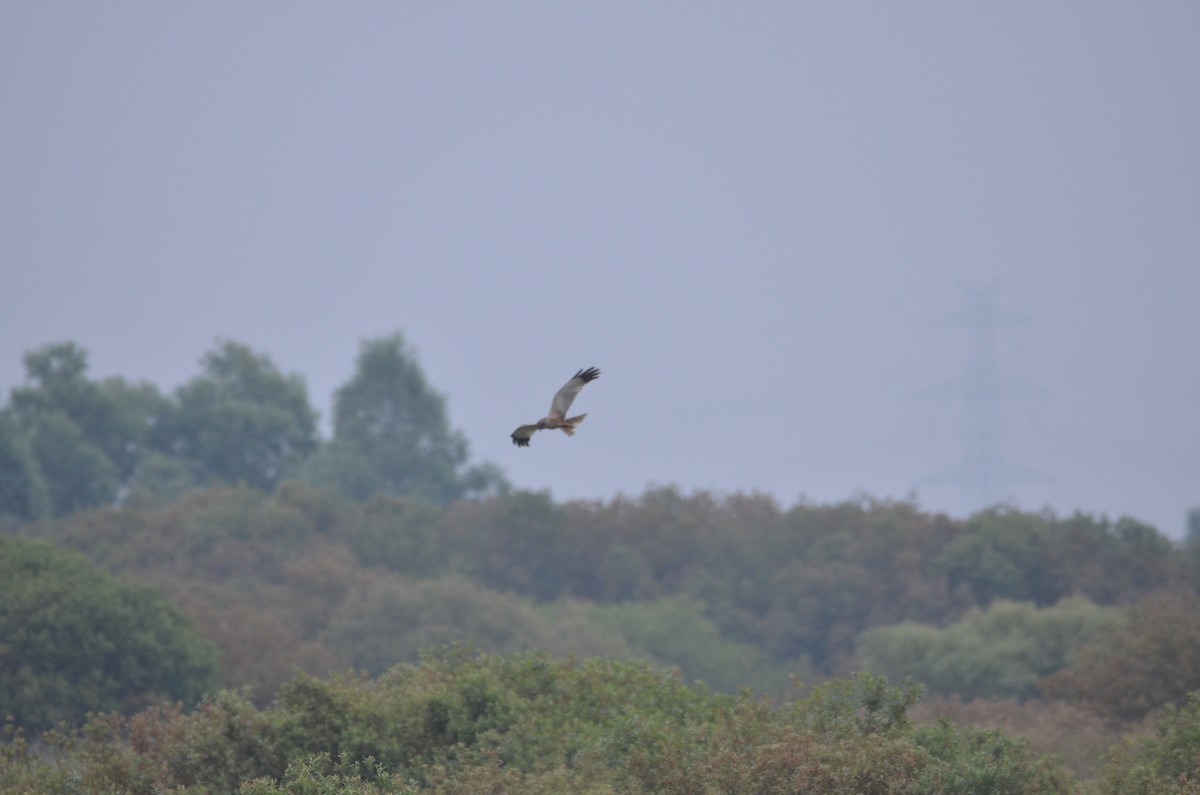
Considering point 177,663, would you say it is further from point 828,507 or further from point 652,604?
point 828,507

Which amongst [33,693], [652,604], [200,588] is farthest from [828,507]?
Answer: [33,693]

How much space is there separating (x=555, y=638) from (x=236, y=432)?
1434 inches

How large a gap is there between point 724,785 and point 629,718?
1.88 metres

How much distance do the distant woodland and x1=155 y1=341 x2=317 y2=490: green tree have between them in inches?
65.2

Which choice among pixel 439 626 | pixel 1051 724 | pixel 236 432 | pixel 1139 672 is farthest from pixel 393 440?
pixel 1051 724

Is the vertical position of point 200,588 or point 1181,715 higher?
point 200,588

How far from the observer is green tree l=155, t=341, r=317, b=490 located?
6669 cm

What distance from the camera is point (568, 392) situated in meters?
10.4

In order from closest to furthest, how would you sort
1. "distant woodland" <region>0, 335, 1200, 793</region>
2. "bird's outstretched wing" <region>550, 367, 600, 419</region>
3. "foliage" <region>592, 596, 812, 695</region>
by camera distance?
"bird's outstretched wing" <region>550, 367, 600, 419</region>, "distant woodland" <region>0, 335, 1200, 793</region>, "foliage" <region>592, 596, 812, 695</region>

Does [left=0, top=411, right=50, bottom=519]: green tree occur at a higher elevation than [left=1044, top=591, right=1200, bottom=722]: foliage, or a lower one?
higher

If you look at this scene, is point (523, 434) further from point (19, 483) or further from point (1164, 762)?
point (19, 483)

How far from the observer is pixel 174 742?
42.4 ft

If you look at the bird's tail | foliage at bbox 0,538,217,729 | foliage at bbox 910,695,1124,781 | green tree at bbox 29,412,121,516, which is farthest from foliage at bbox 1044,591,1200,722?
green tree at bbox 29,412,121,516

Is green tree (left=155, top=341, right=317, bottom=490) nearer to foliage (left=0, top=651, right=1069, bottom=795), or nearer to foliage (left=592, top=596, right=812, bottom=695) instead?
foliage (left=592, top=596, right=812, bottom=695)
